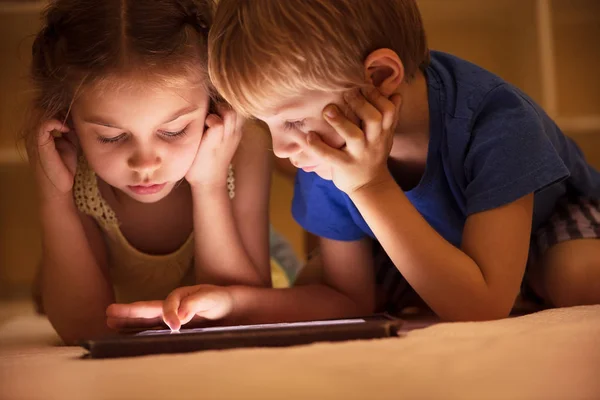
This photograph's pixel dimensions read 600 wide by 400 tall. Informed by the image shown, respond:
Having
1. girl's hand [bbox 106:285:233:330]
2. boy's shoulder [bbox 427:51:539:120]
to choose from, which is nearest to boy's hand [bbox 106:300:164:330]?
girl's hand [bbox 106:285:233:330]

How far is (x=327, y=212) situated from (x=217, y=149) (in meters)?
0.20

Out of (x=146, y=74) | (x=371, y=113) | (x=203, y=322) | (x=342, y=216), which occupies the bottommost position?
(x=203, y=322)

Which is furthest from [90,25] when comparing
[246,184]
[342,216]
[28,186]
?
[28,186]

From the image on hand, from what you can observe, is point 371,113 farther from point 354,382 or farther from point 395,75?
point 354,382

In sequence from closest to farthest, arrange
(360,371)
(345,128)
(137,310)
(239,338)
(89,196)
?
(360,371) → (239,338) → (345,128) → (137,310) → (89,196)

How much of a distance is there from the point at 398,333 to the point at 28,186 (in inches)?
72.5

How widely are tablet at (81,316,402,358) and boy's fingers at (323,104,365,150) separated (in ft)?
0.78

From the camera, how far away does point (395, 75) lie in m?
0.92

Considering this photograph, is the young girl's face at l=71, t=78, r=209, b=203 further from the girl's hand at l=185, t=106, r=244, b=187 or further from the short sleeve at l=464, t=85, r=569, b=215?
the short sleeve at l=464, t=85, r=569, b=215

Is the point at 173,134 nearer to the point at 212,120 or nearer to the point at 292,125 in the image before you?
the point at 212,120

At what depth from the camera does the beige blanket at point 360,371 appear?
1.69 feet

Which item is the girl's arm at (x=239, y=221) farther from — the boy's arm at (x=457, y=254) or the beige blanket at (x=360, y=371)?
the beige blanket at (x=360, y=371)

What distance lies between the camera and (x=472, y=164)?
96cm

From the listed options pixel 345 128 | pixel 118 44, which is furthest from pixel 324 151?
pixel 118 44
